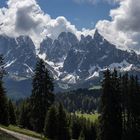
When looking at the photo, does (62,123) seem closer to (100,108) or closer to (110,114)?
(100,108)

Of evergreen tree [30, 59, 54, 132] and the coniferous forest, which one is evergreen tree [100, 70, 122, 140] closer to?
the coniferous forest

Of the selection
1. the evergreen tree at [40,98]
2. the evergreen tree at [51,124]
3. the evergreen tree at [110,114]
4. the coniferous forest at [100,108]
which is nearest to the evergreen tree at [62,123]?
the coniferous forest at [100,108]

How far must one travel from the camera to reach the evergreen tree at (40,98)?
259 feet

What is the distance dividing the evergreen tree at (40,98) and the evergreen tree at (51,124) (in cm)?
113

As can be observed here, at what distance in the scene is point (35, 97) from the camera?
7912 centimetres

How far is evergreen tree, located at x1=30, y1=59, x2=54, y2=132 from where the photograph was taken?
259 feet

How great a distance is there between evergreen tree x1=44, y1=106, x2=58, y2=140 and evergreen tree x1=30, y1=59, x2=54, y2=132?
3.72 feet

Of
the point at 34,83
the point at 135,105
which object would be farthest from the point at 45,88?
the point at 135,105

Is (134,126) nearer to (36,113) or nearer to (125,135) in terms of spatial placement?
(125,135)

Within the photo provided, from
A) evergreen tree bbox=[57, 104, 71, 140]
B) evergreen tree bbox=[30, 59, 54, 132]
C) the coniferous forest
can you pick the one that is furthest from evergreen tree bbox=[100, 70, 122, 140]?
evergreen tree bbox=[57, 104, 71, 140]

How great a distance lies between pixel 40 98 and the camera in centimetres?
7912

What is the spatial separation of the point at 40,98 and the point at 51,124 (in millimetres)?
6999

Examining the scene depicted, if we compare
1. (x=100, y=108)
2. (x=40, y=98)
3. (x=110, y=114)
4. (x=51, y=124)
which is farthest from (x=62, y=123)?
(x=110, y=114)

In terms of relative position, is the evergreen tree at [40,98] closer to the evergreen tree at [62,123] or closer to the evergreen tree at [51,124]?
the evergreen tree at [51,124]
